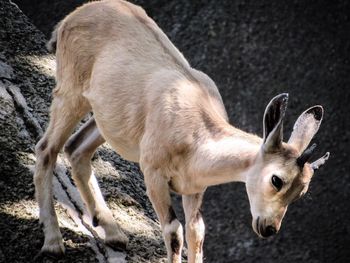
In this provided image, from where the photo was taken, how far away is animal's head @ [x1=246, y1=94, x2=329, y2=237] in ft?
16.6

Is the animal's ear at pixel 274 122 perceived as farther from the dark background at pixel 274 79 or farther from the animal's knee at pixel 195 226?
the dark background at pixel 274 79

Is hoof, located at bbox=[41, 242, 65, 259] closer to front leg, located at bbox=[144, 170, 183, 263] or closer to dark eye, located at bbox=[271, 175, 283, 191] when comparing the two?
front leg, located at bbox=[144, 170, 183, 263]

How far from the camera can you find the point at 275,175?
5078 millimetres

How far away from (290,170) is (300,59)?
7064 mm

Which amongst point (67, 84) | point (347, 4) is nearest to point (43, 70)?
point (67, 84)

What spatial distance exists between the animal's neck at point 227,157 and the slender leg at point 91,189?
118cm

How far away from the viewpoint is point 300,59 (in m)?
11.9

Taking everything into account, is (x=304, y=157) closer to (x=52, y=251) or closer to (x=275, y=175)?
(x=275, y=175)

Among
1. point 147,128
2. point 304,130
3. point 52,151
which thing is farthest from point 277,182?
point 52,151

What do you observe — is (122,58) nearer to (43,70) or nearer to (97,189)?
(97,189)

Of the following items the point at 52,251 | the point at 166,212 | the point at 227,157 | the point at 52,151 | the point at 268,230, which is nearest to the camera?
Result: the point at 268,230

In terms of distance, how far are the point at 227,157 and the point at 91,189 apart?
4.96ft

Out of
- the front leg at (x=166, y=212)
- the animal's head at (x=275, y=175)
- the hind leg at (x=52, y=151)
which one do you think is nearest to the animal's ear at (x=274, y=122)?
the animal's head at (x=275, y=175)

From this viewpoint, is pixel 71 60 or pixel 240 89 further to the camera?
pixel 240 89
